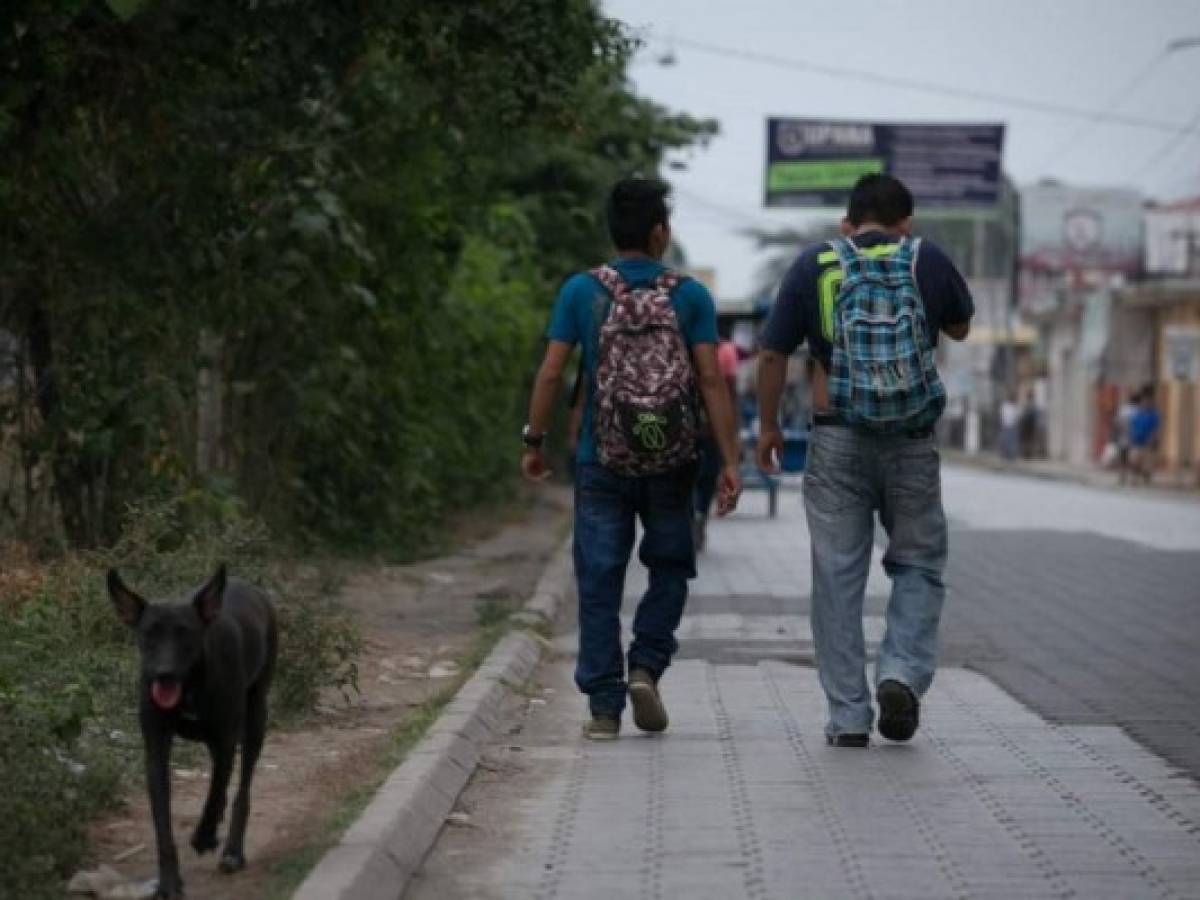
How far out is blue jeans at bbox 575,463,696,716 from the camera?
9.27 m

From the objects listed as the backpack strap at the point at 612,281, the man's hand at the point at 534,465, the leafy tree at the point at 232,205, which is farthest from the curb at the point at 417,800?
the leafy tree at the point at 232,205

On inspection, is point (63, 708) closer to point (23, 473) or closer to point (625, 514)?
point (625, 514)

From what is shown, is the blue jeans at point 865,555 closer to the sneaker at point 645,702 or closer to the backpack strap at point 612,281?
the sneaker at point 645,702

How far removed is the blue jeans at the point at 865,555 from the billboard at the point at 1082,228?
6731 centimetres

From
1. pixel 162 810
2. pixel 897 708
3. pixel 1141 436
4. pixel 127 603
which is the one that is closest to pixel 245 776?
pixel 162 810

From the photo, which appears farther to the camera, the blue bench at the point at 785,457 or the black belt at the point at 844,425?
the blue bench at the point at 785,457

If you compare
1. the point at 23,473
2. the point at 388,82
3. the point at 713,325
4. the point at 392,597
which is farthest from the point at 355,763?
the point at 388,82

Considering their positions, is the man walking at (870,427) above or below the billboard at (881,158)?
below

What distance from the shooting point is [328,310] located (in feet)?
56.7

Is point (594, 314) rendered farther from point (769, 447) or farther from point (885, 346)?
point (885, 346)

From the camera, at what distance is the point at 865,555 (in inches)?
364

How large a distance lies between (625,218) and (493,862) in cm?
304

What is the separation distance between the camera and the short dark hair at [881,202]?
907 cm

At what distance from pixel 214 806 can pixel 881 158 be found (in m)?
52.4
